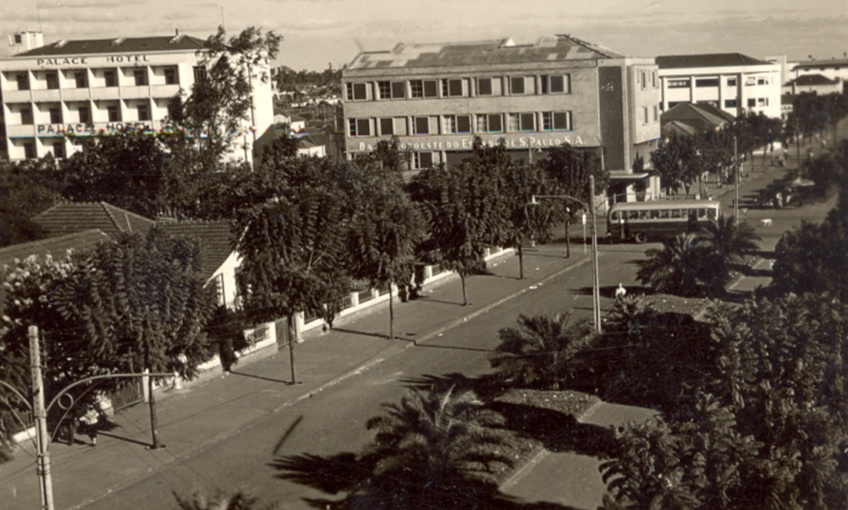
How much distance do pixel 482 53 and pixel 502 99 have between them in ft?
11.2

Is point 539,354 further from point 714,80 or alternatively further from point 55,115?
point 714,80

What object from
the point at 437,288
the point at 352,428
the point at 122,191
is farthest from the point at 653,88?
the point at 352,428

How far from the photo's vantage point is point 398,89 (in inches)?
2191

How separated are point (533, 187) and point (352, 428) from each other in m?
19.5

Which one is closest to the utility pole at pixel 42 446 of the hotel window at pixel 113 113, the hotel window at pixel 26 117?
the hotel window at pixel 113 113

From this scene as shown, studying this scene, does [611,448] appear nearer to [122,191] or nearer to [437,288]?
[437,288]

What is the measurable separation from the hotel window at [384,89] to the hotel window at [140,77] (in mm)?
15614

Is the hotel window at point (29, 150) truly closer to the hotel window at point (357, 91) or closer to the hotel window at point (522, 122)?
the hotel window at point (357, 91)

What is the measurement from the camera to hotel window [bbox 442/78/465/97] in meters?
54.3

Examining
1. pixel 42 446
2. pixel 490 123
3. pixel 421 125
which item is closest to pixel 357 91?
pixel 421 125

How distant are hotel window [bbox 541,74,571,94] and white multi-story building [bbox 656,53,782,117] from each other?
34.6 metres

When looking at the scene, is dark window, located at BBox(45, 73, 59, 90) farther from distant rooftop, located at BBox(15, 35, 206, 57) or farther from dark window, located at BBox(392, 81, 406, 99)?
dark window, located at BBox(392, 81, 406, 99)

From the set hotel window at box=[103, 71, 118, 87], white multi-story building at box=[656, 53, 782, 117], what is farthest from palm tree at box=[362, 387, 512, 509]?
white multi-story building at box=[656, 53, 782, 117]

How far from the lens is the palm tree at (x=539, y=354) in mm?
21344
